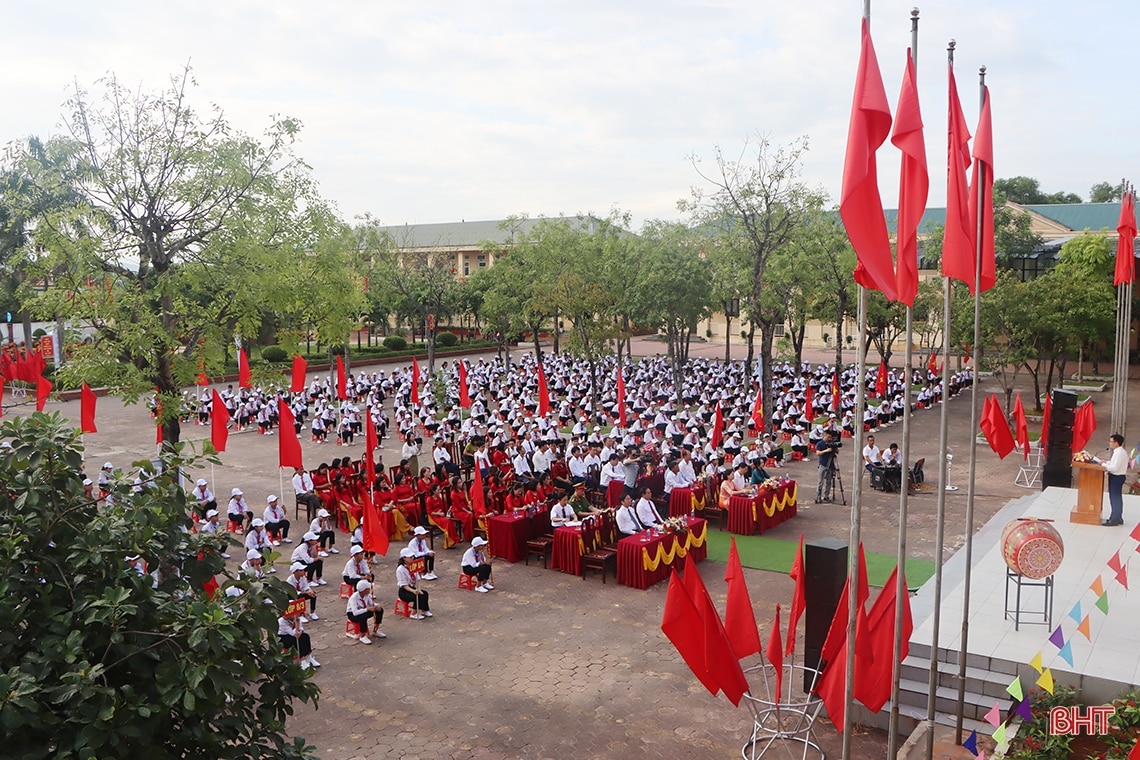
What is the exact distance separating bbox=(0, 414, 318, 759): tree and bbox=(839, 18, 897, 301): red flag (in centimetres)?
400

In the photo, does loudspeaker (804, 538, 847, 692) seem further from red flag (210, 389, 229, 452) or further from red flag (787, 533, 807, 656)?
red flag (210, 389, 229, 452)

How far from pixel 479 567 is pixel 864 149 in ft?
30.6

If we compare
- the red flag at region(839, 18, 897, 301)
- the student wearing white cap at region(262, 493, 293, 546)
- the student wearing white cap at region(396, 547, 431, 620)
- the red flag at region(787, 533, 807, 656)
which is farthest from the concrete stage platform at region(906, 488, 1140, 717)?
the student wearing white cap at region(262, 493, 293, 546)

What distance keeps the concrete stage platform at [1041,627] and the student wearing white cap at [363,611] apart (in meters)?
6.47

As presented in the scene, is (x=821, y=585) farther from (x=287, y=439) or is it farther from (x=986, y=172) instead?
(x=287, y=439)

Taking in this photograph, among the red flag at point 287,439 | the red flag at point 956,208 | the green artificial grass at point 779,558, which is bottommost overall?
the green artificial grass at point 779,558

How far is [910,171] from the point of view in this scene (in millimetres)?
6074

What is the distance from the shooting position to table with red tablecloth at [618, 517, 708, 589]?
13.1 m

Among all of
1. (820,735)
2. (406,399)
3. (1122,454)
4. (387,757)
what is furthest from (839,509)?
(406,399)

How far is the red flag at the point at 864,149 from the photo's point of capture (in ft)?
17.9

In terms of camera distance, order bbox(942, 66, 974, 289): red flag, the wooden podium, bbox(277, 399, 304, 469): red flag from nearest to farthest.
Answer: bbox(942, 66, 974, 289): red flag → the wooden podium → bbox(277, 399, 304, 469): red flag

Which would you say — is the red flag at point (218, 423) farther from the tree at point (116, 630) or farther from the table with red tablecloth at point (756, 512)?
the tree at point (116, 630)

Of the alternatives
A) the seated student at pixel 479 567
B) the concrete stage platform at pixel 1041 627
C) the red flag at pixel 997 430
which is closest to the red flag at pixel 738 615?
the concrete stage platform at pixel 1041 627

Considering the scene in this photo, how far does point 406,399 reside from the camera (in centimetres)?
2888
